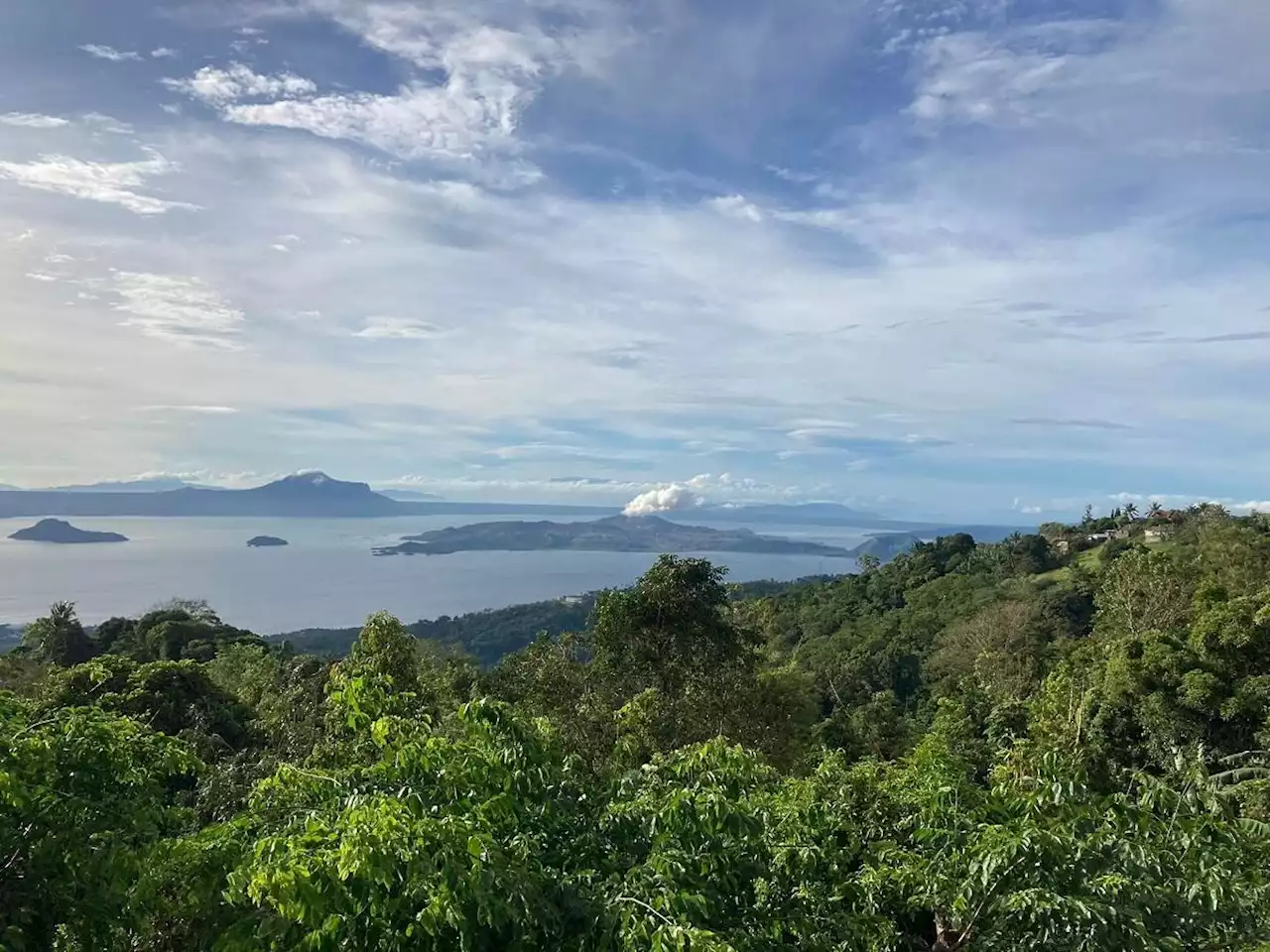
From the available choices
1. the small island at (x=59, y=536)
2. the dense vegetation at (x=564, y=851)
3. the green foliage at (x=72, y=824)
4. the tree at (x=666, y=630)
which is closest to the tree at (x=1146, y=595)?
the tree at (x=666, y=630)

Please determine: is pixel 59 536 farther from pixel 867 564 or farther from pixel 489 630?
pixel 867 564

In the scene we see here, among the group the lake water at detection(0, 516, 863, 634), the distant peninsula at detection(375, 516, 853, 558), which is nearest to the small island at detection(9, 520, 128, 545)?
the lake water at detection(0, 516, 863, 634)

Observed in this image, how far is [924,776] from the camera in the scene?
6195 millimetres

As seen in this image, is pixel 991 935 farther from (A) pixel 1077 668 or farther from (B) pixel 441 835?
(A) pixel 1077 668

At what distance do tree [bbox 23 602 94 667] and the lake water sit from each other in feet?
125

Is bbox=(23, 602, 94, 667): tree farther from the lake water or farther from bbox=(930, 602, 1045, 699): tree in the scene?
the lake water

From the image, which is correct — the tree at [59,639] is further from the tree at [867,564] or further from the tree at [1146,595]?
the tree at [867,564]

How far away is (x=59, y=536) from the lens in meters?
159

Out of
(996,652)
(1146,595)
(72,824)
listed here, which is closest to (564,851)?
(72,824)

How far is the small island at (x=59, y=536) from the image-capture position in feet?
518

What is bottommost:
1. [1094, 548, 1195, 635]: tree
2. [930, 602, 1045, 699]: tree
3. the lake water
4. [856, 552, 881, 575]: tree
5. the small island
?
the lake water

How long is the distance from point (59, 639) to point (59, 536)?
154957mm

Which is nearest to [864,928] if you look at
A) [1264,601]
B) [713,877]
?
[713,877]

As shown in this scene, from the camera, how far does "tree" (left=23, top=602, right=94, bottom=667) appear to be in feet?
105
